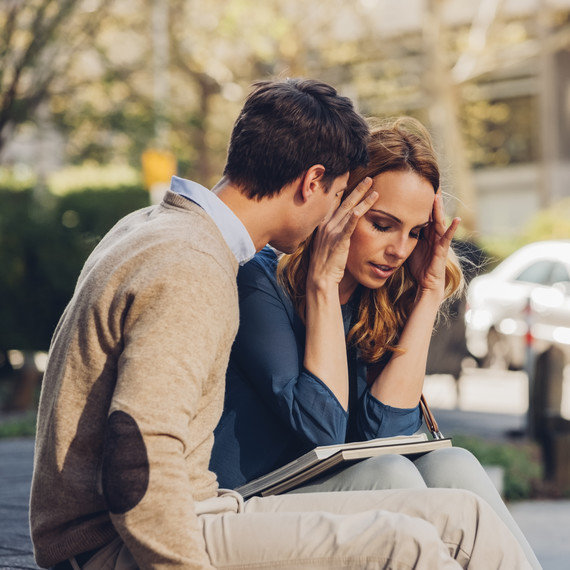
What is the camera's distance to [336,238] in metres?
3.07

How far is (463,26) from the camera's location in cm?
2938

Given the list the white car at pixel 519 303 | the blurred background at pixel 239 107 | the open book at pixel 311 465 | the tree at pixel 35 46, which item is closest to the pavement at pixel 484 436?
the blurred background at pixel 239 107

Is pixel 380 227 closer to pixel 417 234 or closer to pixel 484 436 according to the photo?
pixel 417 234

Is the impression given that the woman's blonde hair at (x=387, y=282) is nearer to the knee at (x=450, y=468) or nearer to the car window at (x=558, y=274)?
the knee at (x=450, y=468)

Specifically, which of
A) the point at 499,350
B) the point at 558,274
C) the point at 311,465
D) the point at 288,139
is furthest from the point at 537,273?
the point at 288,139

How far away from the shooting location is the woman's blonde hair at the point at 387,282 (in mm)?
3189

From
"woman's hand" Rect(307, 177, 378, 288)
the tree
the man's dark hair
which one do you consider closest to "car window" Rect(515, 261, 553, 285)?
the tree

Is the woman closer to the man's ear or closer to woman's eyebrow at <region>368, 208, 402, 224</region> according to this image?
woman's eyebrow at <region>368, 208, 402, 224</region>

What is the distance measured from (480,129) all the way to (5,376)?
71.0 feet

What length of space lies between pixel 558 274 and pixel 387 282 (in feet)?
36.9

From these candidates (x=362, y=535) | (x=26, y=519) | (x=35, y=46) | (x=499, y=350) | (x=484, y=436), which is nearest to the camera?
(x=362, y=535)

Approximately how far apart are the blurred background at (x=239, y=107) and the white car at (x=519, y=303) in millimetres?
29

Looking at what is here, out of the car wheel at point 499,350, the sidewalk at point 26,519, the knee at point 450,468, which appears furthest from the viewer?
the car wheel at point 499,350

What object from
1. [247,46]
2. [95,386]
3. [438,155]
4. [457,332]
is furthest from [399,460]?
[247,46]
